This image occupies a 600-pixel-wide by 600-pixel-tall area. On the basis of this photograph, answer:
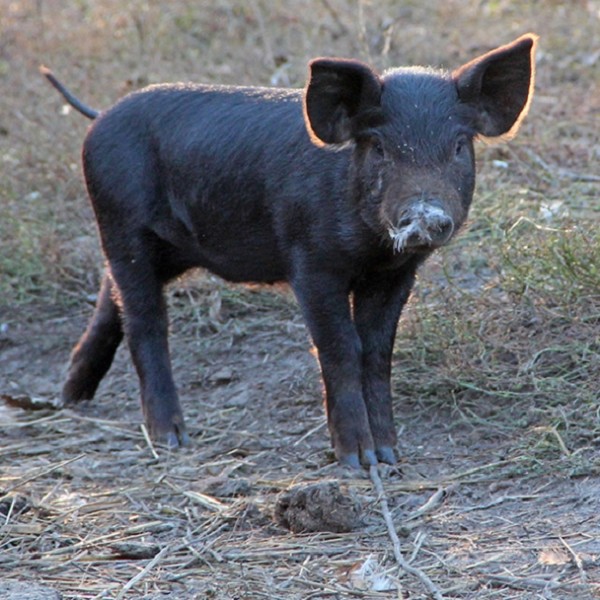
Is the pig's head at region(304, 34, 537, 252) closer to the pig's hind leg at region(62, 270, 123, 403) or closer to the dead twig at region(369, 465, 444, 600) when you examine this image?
the dead twig at region(369, 465, 444, 600)

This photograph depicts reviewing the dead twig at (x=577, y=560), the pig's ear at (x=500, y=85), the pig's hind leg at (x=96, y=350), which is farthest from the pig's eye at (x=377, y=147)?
the pig's hind leg at (x=96, y=350)

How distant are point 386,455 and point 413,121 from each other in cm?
134

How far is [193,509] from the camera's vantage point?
4.70 m

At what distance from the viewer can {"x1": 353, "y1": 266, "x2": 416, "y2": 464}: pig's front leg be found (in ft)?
17.1

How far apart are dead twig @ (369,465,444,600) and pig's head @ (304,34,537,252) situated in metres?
0.85

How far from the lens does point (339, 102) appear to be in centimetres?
481

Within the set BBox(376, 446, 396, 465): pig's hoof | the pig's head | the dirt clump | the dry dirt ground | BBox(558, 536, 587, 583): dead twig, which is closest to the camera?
BBox(558, 536, 587, 583): dead twig

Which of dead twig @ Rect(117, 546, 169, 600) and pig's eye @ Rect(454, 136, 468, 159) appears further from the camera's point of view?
pig's eye @ Rect(454, 136, 468, 159)

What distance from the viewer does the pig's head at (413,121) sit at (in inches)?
179

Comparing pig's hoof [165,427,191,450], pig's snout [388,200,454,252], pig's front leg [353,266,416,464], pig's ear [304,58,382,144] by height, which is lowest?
pig's hoof [165,427,191,450]

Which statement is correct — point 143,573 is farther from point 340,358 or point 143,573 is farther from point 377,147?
point 377,147

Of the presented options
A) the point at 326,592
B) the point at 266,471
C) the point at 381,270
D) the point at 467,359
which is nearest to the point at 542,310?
the point at 467,359

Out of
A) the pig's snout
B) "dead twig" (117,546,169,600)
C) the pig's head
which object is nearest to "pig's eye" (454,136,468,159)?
the pig's head

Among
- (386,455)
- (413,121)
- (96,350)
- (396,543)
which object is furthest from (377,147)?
(96,350)
